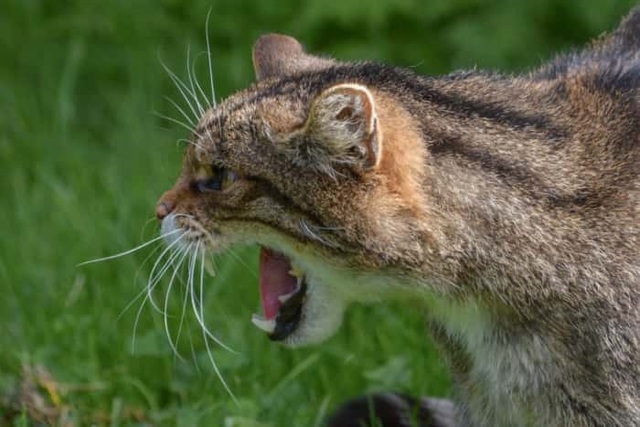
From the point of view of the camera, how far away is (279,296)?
4344 millimetres

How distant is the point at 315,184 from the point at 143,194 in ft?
8.38

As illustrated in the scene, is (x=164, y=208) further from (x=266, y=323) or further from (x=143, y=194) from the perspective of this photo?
(x=143, y=194)

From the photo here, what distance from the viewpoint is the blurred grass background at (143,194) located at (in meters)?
5.25

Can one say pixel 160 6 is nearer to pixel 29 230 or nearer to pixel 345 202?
pixel 29 230

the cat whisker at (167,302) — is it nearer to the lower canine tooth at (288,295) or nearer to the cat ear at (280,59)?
the lower canine tooth at (288,295)

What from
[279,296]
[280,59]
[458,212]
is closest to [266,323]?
[279,296]

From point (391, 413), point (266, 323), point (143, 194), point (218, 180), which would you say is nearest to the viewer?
point (218, 180)

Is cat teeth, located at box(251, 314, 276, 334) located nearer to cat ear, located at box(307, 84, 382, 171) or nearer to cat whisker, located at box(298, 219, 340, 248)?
cat whisker, located at box(298, 219, 340, 248)

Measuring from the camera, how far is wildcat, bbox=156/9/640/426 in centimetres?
397

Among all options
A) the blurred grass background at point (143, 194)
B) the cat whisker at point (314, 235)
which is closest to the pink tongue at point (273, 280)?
the cat whisker at point (314, 235)

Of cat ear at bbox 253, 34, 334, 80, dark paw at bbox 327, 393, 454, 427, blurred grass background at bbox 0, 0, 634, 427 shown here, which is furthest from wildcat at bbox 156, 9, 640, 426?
blurred grass background at bbox 0, 0, 634, 427

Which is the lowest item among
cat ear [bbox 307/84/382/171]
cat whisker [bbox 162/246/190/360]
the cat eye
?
cat whisker [bbox 162/246/190/360]

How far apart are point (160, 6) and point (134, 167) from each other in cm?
122

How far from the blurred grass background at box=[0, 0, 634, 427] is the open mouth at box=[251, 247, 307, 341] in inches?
22.5
